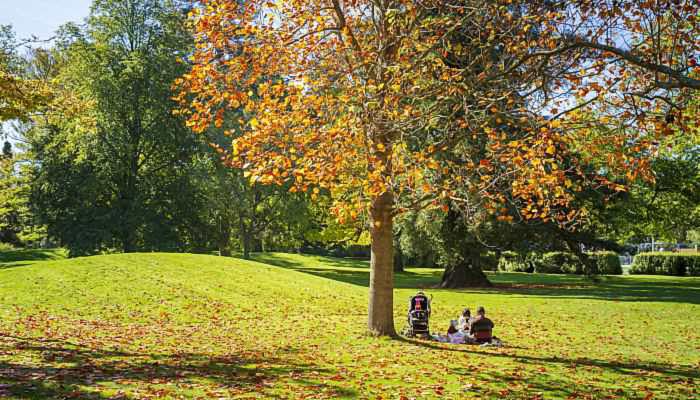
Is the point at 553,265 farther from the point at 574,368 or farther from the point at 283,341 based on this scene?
the point at 574,368

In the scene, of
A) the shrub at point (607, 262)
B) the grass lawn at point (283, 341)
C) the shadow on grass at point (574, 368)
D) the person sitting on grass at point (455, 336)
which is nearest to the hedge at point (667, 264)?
the shrub at point (607, 262)

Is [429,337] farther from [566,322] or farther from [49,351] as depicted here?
[49,351]

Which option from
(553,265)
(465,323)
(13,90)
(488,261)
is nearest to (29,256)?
(488,261)

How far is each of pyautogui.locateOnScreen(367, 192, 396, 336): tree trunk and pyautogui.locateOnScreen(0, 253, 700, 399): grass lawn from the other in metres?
0.64

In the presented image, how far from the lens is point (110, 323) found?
1535 centimetres

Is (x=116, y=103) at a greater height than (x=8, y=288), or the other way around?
(x=116, y=103)

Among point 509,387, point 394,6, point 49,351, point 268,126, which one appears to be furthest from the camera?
point 394,6

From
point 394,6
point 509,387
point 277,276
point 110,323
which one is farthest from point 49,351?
point 277,276

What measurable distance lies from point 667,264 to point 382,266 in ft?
135

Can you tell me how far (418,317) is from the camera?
47.7 ft

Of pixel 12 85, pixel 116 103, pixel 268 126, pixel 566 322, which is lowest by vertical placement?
pixel 566 322

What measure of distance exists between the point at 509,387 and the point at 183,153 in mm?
33725

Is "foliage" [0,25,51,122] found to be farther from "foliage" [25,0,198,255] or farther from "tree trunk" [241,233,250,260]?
"tree trunk" [241,233,250,260]

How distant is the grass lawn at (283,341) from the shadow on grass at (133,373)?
0.09 feet
